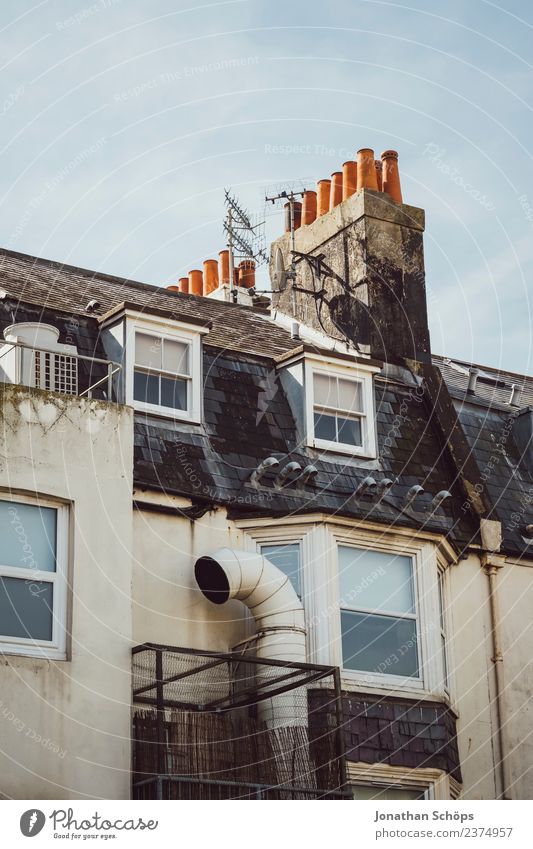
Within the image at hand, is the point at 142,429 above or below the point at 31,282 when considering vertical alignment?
below

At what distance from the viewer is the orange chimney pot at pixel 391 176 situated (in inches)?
1011

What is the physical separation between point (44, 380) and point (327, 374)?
4685mm

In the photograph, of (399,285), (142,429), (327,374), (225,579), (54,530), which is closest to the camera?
(54,530)

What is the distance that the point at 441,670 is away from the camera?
20.5 m

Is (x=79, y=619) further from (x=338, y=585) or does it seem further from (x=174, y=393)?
(x=174, y=393)

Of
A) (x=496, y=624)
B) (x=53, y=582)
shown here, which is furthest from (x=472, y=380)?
(x=53, y=582)

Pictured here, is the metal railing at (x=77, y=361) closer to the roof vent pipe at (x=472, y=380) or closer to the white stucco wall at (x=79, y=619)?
the white stucco wall at (x=79, y=619)

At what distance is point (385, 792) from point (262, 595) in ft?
9.59

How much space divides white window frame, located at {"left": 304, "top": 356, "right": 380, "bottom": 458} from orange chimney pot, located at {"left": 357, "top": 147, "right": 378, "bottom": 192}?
14.3 ft

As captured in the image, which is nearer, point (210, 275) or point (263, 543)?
point (263, 543)

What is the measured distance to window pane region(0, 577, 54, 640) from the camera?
16766mm

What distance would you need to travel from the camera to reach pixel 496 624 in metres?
21.7

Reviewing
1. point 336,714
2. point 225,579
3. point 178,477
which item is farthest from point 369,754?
point 178,477

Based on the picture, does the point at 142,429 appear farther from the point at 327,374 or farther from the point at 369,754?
the point at 369,754
